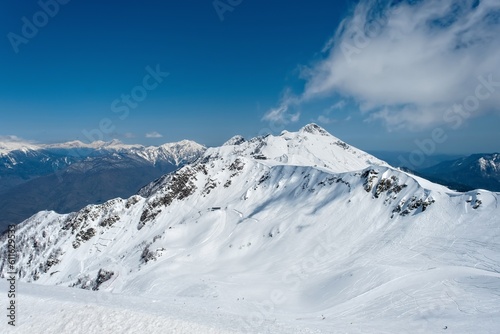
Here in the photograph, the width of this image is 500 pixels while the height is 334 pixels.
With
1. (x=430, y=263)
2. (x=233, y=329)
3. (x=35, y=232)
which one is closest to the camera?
(x=233, y=329)

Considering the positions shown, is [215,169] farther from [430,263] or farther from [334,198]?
[430,263]

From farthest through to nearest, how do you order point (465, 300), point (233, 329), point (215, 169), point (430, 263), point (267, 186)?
point (215, 169) < point (267, 186) < point (430, 263) < point (465, 300) < point (233, 329)

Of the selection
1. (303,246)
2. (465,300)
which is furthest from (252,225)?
(465,300)

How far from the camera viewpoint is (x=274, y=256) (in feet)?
226

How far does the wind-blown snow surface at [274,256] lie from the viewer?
87.2 ft

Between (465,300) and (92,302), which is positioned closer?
(92,302)

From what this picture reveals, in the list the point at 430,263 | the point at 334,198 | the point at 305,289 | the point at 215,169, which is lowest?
the point at 305,289

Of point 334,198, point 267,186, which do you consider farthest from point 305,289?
point 267,186

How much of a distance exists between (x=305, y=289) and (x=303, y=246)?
1988cm

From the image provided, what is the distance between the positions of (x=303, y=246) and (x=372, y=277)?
26535mm

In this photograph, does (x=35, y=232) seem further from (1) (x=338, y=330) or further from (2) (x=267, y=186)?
(1) (x=338, y=330)

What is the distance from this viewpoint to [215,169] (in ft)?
443

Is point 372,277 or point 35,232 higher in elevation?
point 372,277

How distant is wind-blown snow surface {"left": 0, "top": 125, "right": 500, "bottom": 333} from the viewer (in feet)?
87.2
